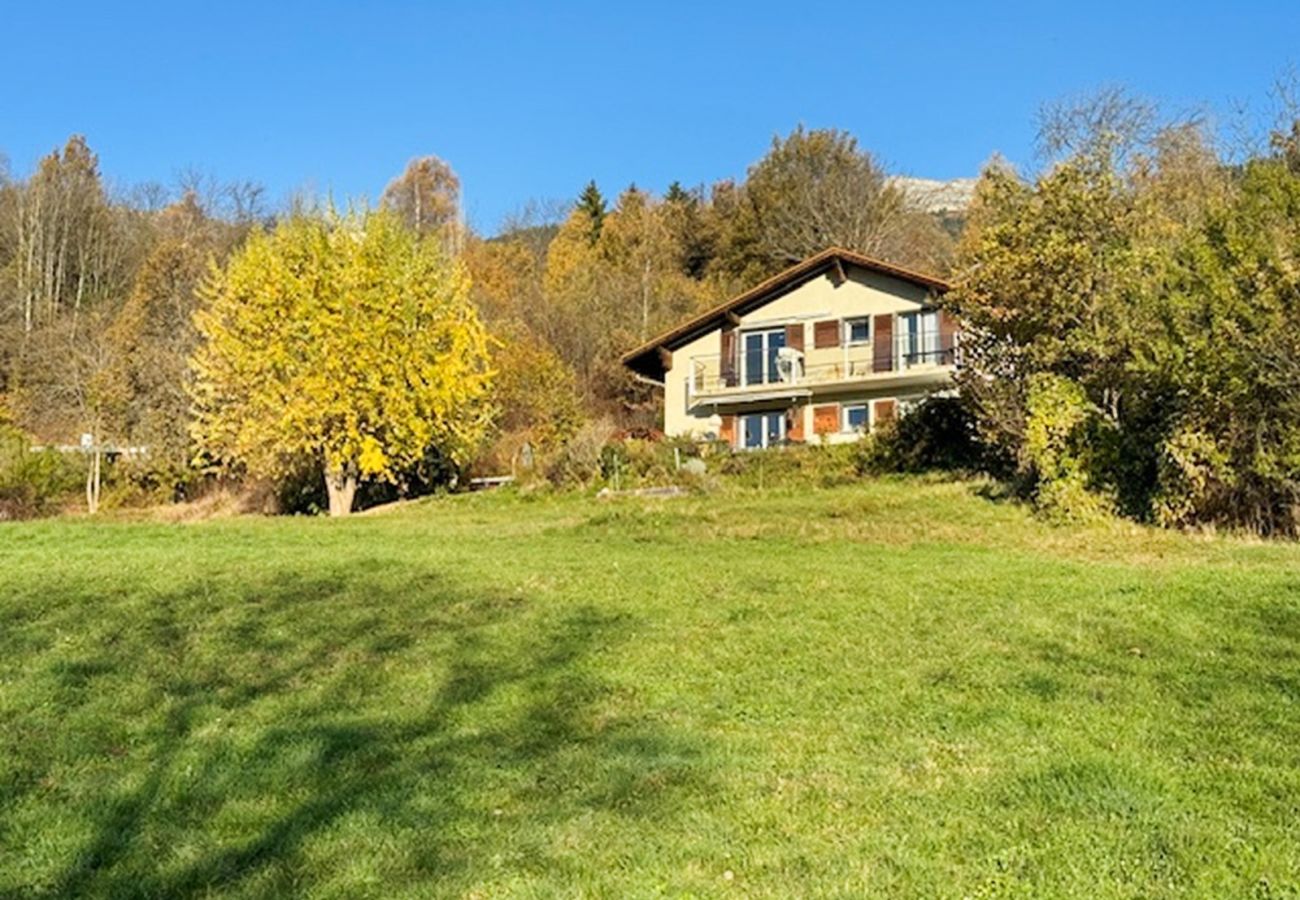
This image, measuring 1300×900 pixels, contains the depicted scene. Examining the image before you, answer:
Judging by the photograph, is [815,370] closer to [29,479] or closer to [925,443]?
[925,443]

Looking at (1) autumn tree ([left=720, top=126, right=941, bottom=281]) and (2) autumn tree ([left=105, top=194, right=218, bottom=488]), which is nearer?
(2) autumn tree ([left=105, top=194, right=218, bottom=488])

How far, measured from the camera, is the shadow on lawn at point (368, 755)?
4.67 meters

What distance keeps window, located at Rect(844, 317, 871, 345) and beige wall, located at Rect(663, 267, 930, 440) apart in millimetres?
248

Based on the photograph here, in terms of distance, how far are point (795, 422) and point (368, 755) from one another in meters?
30.2

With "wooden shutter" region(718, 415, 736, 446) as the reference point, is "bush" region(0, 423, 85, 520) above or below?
below

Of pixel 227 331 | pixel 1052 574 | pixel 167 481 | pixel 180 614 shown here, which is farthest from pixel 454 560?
pixel 167 481

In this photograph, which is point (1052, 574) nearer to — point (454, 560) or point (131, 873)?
point (454, 560)

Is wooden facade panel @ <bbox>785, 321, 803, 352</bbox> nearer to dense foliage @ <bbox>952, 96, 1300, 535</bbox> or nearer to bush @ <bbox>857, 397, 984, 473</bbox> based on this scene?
bush @ <bbox>857, 397, 984, 473</bbox>

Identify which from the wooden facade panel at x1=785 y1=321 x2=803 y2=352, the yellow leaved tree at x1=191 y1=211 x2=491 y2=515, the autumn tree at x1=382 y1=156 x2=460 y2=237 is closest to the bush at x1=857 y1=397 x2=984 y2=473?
the wooden facade panel at x1=785 y1=321 x2=803 y2=352

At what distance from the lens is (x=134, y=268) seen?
172ft

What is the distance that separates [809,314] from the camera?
118 feet

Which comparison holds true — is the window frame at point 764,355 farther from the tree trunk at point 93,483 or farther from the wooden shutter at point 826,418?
the tree trunk at point 93,483

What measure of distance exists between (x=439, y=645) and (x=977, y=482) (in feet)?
48.1

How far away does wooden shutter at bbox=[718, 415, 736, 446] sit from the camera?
118 feet
